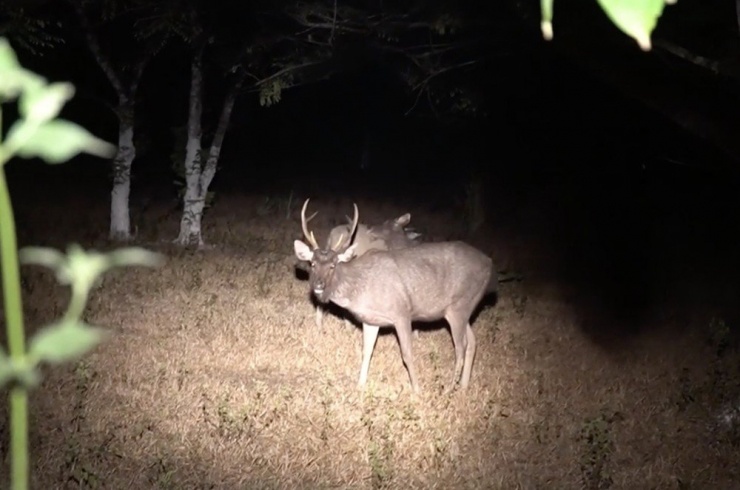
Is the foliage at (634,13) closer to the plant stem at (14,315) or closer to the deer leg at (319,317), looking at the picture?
the plant stem at (14,315)

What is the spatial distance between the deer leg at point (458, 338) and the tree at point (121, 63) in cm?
630

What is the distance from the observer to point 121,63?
14992 mm

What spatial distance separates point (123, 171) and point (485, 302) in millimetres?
5897

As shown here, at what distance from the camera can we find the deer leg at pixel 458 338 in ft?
31.7

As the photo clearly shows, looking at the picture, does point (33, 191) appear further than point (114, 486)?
Yes

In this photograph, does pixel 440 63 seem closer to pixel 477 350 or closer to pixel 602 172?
pixel 477 350

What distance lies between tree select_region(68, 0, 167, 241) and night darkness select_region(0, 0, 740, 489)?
5.4 inches

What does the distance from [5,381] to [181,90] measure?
28186 mm

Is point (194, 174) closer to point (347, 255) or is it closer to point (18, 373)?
point (347, 255)

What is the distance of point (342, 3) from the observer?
10414 millimetres

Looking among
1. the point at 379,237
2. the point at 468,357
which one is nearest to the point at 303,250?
the point at 468,357

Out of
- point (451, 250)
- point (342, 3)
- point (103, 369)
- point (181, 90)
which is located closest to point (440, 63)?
point (342, 3)

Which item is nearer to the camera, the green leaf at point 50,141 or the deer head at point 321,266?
the green leaf at point 50,141

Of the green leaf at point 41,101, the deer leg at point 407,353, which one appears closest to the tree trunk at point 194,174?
the deer leg at point 407,353
